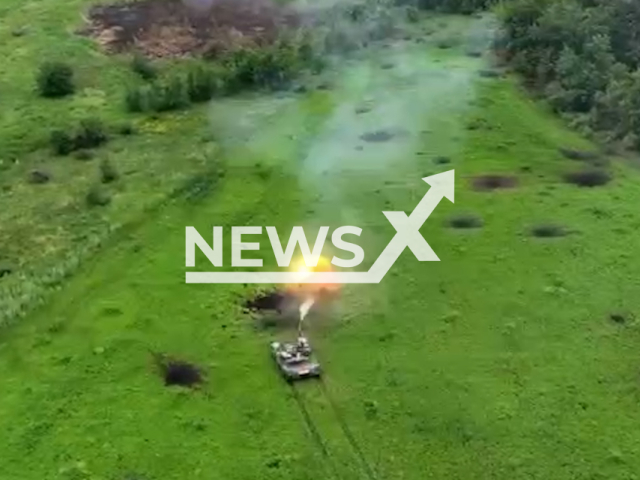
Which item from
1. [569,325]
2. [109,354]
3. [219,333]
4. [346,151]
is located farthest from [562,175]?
[109,354]

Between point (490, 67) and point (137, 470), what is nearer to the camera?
point (137, 470)

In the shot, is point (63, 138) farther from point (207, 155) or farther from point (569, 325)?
point (569, 325)

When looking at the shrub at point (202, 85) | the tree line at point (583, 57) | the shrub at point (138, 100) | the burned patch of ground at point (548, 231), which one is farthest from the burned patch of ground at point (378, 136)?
the shrub at point (138, 100)

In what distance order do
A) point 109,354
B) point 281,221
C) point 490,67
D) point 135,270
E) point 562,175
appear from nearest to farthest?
point 109,354, point 135,270, point 281,221, point 562,175, point 490,67

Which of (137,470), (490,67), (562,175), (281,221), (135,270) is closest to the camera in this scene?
(137,470)

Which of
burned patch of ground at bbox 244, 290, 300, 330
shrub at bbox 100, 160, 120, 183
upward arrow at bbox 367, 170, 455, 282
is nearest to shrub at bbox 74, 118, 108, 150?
shrub at bbox 100, 160, 120, 183

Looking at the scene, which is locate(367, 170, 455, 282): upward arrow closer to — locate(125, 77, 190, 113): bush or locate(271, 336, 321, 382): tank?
locate(271, 336, 321, 382): tank
